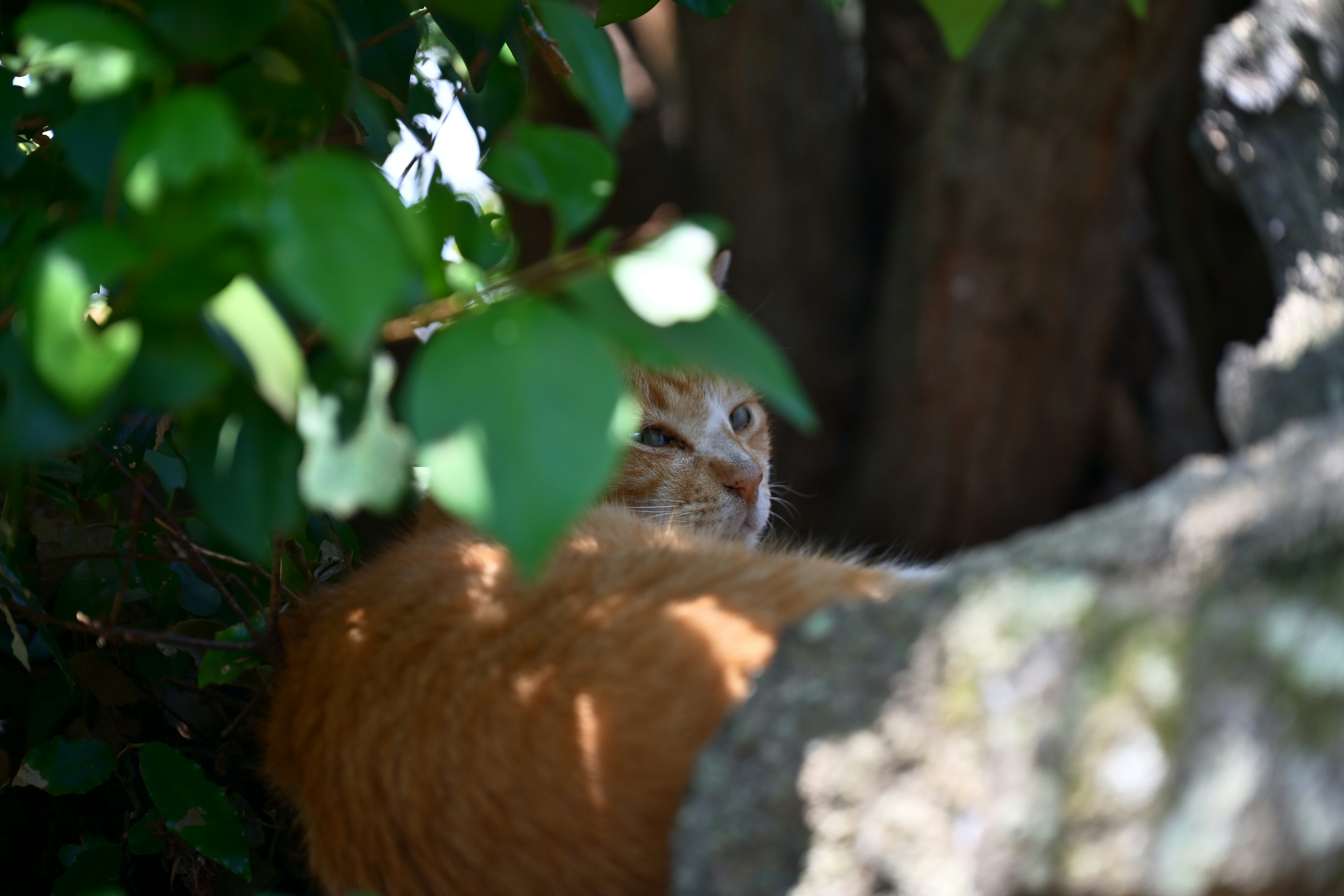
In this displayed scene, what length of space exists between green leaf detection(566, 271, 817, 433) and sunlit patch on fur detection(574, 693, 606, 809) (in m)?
0.43

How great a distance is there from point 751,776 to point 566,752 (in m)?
0.19

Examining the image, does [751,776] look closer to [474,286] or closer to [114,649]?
[474,286]

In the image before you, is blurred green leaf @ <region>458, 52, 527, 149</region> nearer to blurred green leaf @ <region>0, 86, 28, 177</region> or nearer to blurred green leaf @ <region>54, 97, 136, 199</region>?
blurred green leaf @ <region>0, 86, 28, 177</region>

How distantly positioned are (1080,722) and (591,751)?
1.32 feet

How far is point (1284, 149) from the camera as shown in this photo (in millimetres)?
1796

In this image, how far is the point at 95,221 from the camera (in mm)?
697

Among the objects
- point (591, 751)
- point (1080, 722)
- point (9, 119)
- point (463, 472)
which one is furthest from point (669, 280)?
point (9, 119)

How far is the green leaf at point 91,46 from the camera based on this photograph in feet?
2.07

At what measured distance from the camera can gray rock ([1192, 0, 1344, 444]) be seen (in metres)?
1.52

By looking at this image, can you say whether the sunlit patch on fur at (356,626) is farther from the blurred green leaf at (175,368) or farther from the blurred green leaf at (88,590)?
the blurred green leaf at (175,368)

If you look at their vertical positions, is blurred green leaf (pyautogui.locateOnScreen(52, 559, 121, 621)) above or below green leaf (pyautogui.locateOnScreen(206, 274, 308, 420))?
below

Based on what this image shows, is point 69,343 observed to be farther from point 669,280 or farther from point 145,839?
point 145,839

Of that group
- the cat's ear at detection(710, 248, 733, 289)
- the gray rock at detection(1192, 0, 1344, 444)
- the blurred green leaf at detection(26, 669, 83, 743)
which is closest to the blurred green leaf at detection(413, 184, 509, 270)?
the blurred green leaf at detection(26, 669, 83, 743)

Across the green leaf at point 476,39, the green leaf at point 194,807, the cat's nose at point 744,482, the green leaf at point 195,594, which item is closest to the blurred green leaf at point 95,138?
the green leaf at point 476,39
